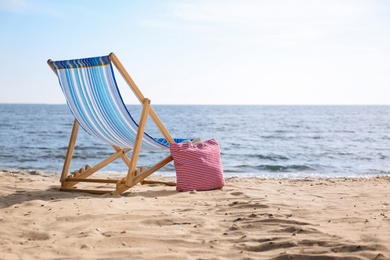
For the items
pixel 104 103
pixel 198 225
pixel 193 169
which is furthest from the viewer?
pixel 193 169

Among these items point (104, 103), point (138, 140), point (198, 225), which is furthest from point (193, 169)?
point (198, 225)

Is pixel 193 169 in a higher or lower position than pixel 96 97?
lower

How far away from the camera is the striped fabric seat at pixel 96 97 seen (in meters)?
4.27

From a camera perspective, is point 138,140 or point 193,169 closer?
point 138,140

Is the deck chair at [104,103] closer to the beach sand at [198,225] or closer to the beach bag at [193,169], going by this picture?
the beach bag at [193,169]

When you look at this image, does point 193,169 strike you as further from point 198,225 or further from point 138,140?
point 198,225

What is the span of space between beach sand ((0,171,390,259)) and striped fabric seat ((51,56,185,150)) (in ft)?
1.95

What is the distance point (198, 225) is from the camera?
3.18 metres

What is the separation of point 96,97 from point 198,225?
1680 mm

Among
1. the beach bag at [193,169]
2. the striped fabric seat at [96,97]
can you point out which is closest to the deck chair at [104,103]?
the striped fabric seat at [96,97]

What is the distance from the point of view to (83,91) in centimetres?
440

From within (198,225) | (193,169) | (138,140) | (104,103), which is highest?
(104,103)

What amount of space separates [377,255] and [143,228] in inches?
52.4

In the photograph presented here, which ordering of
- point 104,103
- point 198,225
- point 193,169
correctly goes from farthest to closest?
point 193,169 < point 104,103 < point 198,225
